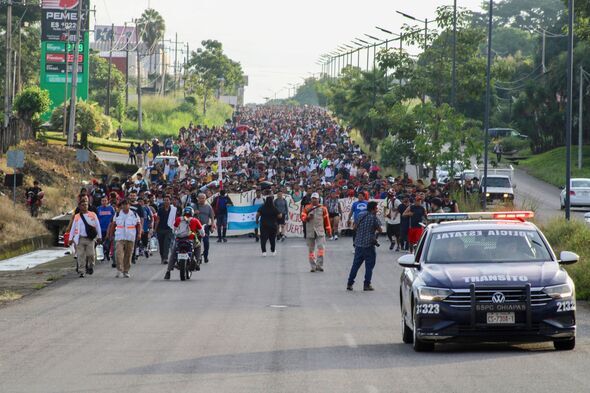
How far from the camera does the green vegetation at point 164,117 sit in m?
119

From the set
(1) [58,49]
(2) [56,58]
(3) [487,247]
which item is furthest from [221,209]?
(1) [58,49]

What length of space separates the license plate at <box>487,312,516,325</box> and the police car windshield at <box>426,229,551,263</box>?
1.21 m

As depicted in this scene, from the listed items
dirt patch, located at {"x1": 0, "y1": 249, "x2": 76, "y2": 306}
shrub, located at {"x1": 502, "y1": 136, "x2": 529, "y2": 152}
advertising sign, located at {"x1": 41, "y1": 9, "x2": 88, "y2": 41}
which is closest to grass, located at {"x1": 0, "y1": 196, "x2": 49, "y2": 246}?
dirt patch, located at {"x1": 0, "y1": 249, "x2": 76, "y2": 306}

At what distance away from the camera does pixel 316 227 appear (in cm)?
2955

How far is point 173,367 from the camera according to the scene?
13.6 metres

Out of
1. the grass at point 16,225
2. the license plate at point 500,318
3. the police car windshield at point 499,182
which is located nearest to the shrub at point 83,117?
the police car windshield at point 499,182

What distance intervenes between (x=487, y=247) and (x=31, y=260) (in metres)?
21.2

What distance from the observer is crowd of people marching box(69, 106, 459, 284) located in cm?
2945

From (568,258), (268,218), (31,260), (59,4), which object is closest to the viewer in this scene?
(568,258)

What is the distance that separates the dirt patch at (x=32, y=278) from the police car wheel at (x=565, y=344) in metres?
10.8

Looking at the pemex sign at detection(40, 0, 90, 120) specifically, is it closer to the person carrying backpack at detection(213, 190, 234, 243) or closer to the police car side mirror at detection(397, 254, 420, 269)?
the person carrying backpack at detection(213, 190, 234, 243)

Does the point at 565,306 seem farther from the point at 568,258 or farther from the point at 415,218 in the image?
the point at 415,218

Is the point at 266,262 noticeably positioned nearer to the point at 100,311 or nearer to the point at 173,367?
the point at 100,311

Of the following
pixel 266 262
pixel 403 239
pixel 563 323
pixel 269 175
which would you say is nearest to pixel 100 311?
pixel 563 323
